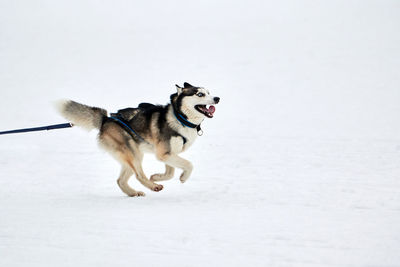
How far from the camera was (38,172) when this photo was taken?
270 inches

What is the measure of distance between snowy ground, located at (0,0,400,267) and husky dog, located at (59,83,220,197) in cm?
45

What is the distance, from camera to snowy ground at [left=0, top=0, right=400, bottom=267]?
385 cm

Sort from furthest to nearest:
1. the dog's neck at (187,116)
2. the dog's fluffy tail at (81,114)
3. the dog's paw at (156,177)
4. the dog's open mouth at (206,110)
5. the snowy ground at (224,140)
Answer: the dog's paw at (156,177) < the dog's fluffy tail at (81,114) < the dog's neck at (187,116) < the dog's open mouth at (206,110) < the snowy ground at (224,140)

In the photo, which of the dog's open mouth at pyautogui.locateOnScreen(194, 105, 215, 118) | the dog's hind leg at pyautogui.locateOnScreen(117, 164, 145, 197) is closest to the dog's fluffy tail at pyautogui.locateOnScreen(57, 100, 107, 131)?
the dog's hind leg at pyautogui.locateOnScreen(117, 164, 145, 197)

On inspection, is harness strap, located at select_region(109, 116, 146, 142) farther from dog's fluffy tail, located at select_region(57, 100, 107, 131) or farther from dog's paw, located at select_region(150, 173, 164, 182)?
dog's paw, located at select_region(150, 173, 164, 182)

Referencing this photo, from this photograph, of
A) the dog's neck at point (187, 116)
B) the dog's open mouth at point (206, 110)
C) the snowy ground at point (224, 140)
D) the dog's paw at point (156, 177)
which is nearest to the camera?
the snowy ground at point (224, 140)

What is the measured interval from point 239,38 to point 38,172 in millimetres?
13168

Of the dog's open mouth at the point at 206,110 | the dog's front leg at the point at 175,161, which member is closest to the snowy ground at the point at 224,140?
the dog's front leg at the point at 175,161

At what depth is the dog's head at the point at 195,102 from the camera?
17.5 feet

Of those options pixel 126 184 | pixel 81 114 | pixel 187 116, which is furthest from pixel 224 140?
pixel 81 114

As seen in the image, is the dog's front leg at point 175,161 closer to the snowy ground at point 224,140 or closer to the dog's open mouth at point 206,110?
the snowy ground at point 224,140

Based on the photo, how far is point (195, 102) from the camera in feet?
17.6

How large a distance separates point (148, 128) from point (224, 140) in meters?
3.34

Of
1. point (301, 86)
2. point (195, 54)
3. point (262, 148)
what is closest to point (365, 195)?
point (262, 148)
